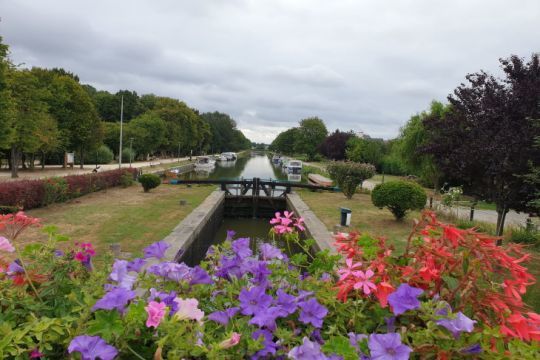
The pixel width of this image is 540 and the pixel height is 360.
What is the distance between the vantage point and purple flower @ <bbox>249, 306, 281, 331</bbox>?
111cm

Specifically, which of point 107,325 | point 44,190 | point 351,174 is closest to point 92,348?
point 107,325

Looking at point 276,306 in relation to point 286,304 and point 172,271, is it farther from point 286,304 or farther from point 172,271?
point 172,271

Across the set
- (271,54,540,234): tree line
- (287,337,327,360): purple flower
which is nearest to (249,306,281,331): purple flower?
(287,337,327,360): purple flower

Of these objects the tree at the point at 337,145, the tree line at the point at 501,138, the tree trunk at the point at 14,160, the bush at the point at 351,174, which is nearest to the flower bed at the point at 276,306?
the tree line at the point at 501,138

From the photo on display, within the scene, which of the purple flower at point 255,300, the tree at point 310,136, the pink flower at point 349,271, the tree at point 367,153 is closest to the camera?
the purple flower at point 255,300

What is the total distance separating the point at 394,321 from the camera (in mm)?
1188

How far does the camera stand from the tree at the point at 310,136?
84500 mm

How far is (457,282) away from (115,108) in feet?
216

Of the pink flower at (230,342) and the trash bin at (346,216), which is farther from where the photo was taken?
the trash bin at (346,216)

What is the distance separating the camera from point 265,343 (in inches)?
42.7

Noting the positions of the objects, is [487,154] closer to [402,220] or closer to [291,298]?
[402,220]

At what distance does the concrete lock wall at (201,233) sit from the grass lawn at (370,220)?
558mm

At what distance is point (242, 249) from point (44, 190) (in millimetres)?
13759

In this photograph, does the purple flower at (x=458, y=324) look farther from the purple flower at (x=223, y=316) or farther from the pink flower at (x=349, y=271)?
the purple flower at (x=223, y=316)
